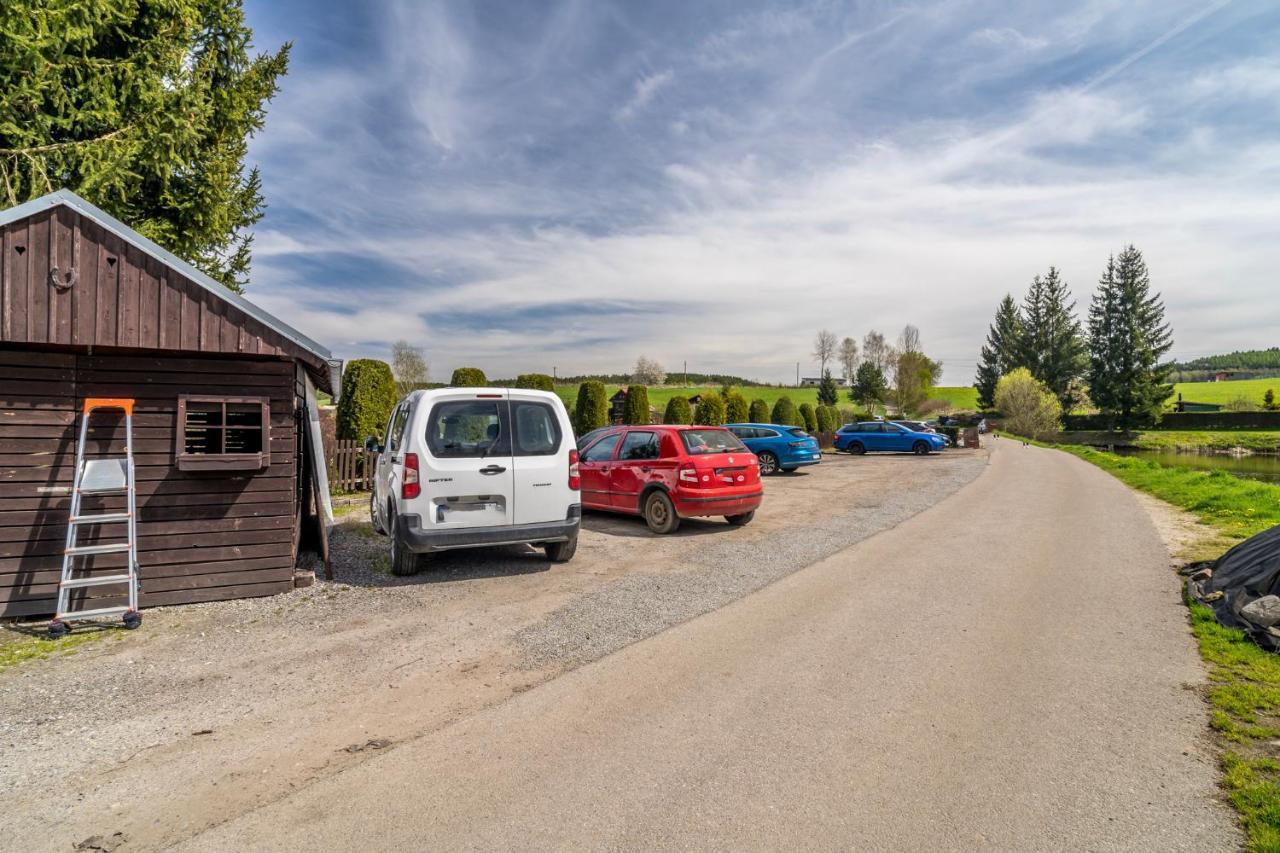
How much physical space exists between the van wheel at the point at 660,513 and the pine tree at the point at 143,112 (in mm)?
11787

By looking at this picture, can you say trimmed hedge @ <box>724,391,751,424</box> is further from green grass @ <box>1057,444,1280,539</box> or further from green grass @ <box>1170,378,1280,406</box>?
green grass @ <box>1170,378,1280,406</box>

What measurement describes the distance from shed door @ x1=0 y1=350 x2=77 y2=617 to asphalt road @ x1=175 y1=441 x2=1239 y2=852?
4.59 metres

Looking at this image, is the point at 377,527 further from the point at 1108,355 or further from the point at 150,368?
the point at 1108,355

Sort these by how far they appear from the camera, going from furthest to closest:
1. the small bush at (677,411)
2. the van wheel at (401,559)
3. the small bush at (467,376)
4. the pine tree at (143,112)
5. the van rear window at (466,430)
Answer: the small bush at (677,411) < the small bush at (467,376) < the pine tree at (143,112) < the van wheel at (401,559) < the van rear window at (466,430)

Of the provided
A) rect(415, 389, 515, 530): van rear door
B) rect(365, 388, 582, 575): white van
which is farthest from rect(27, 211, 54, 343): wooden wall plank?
rect(415, 389, 515, 530): van rear door

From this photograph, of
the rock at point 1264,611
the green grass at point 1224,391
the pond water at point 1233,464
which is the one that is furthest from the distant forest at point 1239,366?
the rock at point 1264,611

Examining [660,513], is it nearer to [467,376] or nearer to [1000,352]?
[467,376]

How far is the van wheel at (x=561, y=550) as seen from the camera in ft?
26.0

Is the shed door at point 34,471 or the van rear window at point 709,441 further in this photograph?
the van rear window at point 709,441

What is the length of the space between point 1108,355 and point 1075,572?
6294 cm

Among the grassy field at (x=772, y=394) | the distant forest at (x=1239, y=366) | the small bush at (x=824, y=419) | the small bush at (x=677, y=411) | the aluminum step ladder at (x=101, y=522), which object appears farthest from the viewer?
the distant forest at (x=1239, y=366)

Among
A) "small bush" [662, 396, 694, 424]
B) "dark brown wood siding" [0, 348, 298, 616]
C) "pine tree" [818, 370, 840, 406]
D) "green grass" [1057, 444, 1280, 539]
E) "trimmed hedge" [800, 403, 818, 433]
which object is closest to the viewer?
"dark brown wood siding" [0, 348, 298, 616]

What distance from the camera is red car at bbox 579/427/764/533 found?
987cm

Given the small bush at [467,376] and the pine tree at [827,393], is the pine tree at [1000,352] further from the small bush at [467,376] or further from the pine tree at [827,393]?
the small bush at [467,376]
